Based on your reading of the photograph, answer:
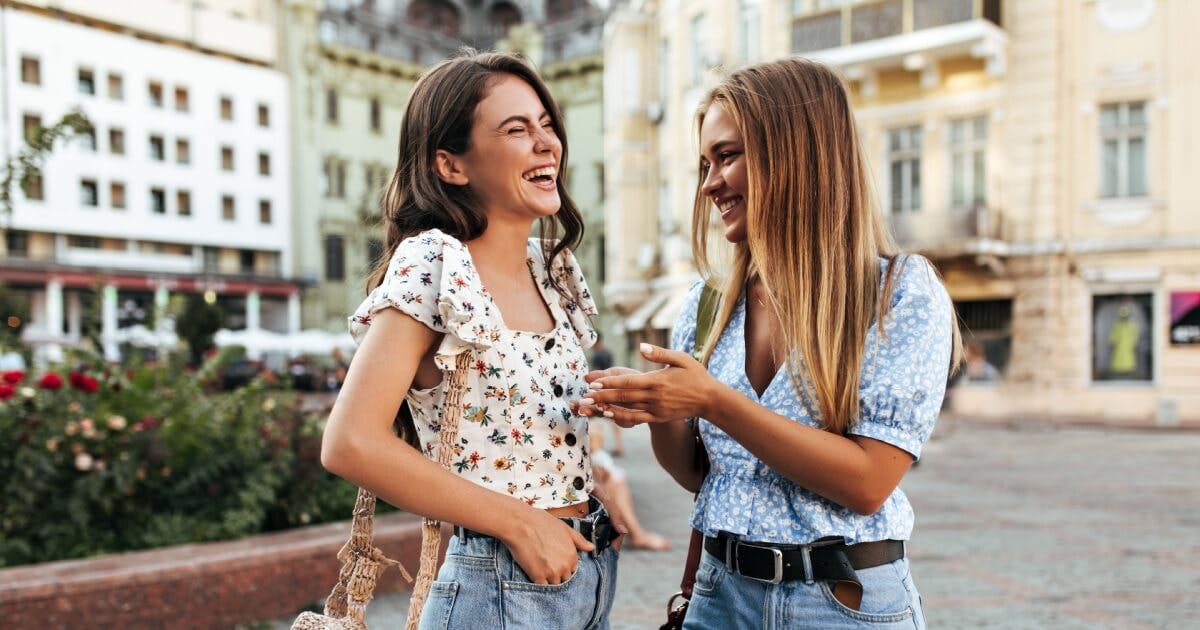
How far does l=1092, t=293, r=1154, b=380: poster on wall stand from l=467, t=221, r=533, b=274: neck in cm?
1940

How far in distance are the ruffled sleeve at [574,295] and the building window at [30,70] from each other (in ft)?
143

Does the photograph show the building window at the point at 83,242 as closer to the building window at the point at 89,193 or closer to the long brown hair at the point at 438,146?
the building window at the point at 89,193

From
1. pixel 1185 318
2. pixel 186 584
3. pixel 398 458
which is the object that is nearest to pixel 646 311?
pixel 1185 318

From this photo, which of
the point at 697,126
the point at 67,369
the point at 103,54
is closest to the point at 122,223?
the point at 103,54

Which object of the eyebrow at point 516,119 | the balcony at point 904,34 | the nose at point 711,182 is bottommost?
the nose at point 711,182

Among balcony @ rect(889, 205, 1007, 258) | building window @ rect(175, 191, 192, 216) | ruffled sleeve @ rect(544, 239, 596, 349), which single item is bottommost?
ruffled sleeve @ rect(544, 239, 596, 349)

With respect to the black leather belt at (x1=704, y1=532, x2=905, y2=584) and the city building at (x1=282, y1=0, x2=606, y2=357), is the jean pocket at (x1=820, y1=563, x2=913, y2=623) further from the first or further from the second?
the city building at (x1=282, y1=0, x2=606, y2=357)

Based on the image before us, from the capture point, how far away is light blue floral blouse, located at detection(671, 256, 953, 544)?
68.1 inches

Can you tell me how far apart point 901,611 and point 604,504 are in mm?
602

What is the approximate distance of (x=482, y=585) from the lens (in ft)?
5.68

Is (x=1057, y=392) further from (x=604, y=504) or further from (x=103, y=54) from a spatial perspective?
(x=103, y=54)

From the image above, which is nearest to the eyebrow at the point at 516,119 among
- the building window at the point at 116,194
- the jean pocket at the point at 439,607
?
the jean pocket at the point at 439,607

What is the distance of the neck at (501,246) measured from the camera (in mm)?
1928

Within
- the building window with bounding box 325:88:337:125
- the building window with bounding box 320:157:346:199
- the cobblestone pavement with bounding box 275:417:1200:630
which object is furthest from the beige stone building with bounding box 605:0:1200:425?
the building window with bounding box 325:88:337:125
